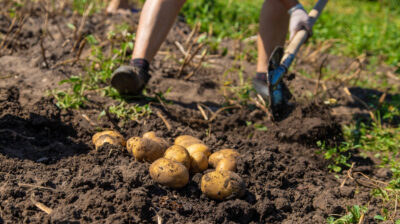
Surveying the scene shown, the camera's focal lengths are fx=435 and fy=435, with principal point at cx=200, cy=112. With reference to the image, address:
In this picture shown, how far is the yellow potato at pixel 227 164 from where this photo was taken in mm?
2693

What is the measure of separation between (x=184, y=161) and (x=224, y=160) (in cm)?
27

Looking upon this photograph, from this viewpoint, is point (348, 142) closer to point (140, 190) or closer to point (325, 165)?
point (325, 165)

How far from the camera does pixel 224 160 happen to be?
107 inches

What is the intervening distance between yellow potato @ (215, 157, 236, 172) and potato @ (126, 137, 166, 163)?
372 mm

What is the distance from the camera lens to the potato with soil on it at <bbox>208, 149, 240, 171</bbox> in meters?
2.70

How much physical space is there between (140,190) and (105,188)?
0.20m

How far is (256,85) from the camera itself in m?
3.92

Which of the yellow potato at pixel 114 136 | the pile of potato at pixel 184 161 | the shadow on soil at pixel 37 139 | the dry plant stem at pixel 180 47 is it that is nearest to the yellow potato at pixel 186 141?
the pile of potato at pixel 184 161

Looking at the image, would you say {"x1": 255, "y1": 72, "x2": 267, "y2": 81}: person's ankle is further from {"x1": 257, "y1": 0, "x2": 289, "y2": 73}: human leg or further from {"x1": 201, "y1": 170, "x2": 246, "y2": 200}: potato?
{"x1": 201, "y1": 170, "x2": 246, "y2": 200}: potato

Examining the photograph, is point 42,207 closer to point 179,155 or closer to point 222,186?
point 179,155

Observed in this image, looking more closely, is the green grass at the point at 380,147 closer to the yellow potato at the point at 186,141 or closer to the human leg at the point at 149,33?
the yellow potato at the point at 186,141

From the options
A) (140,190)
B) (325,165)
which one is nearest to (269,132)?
(325,165)

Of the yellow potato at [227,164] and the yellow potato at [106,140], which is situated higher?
the yellow potato at [106,140]

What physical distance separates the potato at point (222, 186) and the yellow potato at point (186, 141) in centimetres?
47
